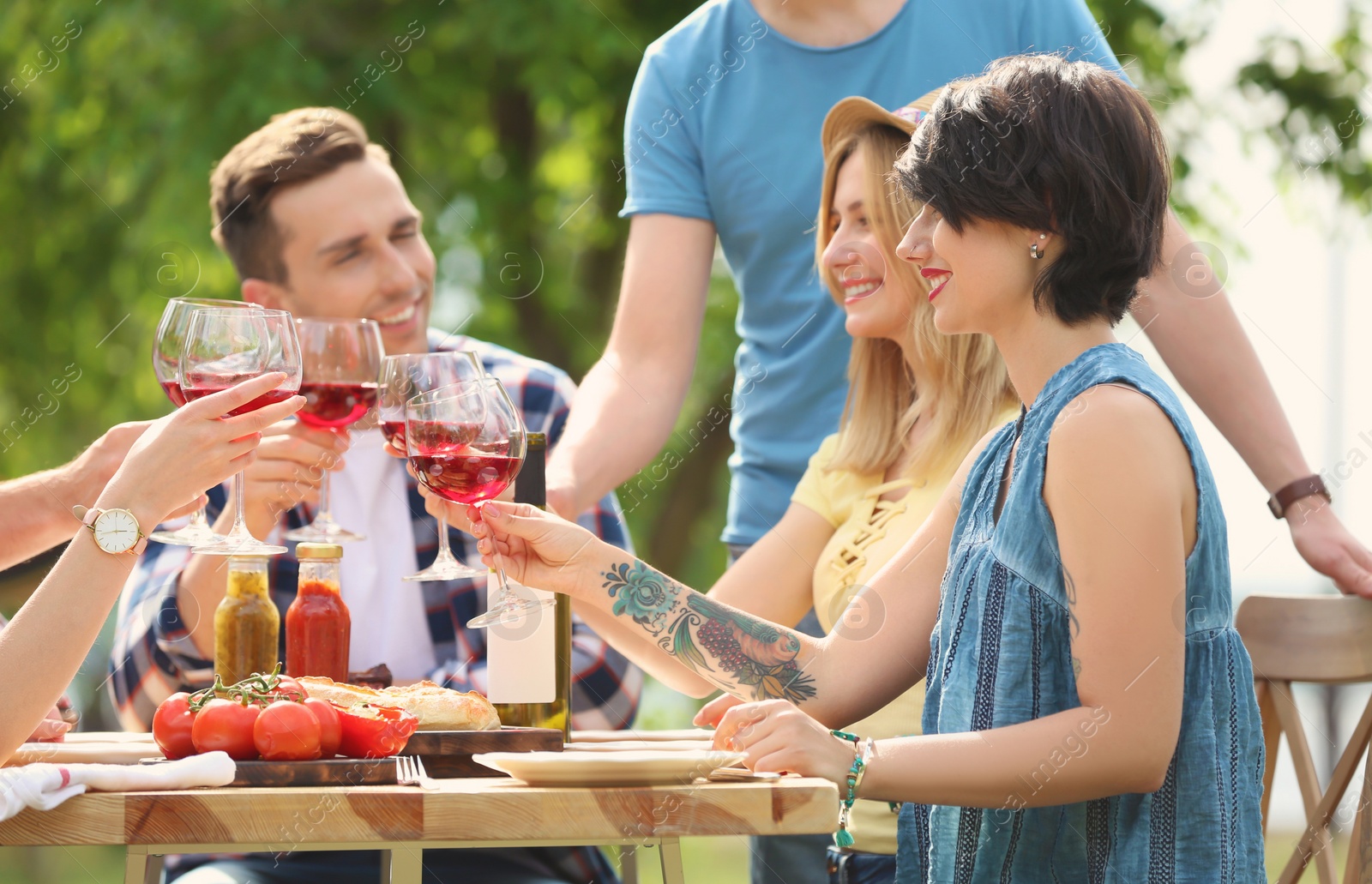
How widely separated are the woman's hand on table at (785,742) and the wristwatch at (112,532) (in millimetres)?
834

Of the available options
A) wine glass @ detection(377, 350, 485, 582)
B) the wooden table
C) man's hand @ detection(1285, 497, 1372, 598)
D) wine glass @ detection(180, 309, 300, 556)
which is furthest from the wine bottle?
man's hand @ detection(1285, 497, 1372, 598)

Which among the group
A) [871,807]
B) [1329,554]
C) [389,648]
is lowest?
[871,807]

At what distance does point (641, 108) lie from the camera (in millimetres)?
3334

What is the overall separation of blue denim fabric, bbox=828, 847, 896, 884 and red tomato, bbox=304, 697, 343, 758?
1.01m

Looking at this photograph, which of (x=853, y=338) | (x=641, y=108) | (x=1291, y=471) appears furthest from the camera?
(x=641, y=108)

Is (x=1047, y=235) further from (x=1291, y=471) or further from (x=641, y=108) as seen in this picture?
(x=641, y=108)

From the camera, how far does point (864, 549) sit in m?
2.74

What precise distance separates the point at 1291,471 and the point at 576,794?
1.72 meters

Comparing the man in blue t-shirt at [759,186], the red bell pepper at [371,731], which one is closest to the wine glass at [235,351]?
the red bell pepper at [371,731]

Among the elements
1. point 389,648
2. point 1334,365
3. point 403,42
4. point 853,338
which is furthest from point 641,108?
point 1334,365

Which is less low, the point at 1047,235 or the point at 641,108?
the point at 641,108

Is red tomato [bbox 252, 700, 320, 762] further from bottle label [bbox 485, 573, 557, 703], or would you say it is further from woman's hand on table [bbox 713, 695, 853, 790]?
woman's hand on table [bbox 713, 695, 853, 790]

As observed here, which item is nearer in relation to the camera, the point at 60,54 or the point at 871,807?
the point at 871,807

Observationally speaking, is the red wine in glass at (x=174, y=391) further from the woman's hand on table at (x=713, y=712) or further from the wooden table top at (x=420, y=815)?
the woman's hand on table at (x=713, y=712)
